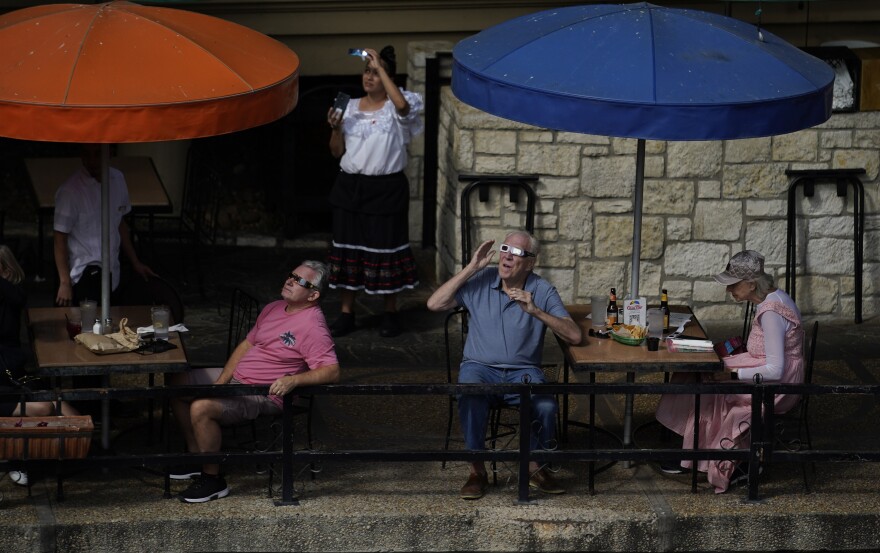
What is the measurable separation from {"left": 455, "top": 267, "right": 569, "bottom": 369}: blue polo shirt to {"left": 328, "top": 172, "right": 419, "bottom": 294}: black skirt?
7.55ft

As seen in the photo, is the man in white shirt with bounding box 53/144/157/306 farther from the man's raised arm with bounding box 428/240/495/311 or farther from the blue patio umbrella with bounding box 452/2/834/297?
the blue patio umbrella with bounding box 452/2/834/297

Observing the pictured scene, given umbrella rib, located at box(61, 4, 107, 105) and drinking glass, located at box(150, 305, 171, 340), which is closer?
umbrella rib, located at box(61, 4, 107, 105)

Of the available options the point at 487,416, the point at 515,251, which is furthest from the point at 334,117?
the point at 487,416

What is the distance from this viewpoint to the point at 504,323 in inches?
289

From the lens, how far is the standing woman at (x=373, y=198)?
9.45 meters

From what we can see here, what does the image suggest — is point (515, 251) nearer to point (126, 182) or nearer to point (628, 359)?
point (628, 359)

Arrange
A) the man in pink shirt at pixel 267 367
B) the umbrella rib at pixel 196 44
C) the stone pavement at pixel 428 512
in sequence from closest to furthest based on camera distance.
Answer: the umbrella rib at pixel 196 44
the stone pavement at pixel 428 512
the man in pink shirt at pixel 267 367

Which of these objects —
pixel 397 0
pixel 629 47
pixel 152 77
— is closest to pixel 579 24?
pixel 629 47

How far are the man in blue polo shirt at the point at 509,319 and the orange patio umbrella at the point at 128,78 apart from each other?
50.5 inches

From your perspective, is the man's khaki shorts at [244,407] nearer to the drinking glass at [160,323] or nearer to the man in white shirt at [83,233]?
the drinking glass at [160,323]

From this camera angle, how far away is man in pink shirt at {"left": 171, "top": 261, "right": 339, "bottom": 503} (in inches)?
275

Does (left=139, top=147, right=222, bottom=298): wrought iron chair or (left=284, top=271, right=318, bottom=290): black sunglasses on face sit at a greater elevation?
(left=139, top=147, right=222, bottom=298): wrought iron chair

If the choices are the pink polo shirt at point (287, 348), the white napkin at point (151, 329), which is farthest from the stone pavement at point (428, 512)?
the white napkin at point (151, 329)

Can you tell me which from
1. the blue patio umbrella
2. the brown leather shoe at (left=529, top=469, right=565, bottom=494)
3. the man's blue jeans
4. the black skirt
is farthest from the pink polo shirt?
the black skirt
